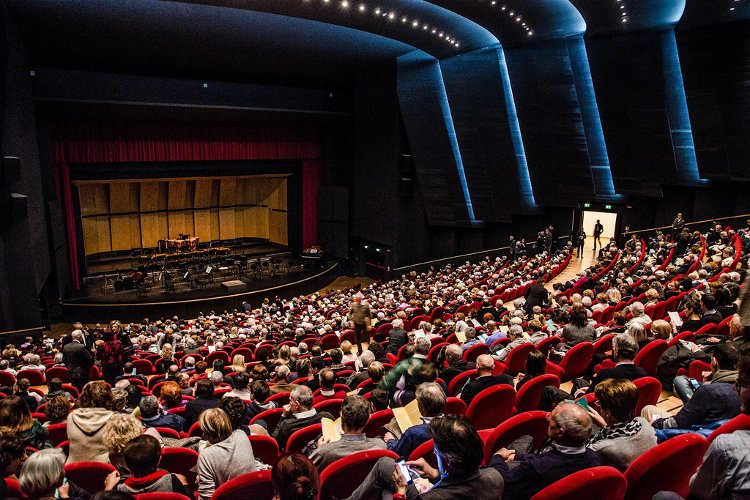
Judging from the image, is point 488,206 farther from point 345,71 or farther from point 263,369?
point 263,369

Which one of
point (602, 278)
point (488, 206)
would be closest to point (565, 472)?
point (602, 278)

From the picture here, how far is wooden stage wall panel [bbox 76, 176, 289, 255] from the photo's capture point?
2333 centimetres

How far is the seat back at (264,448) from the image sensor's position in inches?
136

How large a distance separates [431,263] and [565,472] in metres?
18.6

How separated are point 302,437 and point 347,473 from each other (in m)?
0.81

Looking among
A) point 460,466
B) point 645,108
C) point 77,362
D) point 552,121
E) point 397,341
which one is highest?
point 645,108

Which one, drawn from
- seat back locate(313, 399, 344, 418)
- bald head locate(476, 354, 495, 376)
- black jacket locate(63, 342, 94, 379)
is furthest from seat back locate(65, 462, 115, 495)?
black jacket locate(63, 342, 94, 379)

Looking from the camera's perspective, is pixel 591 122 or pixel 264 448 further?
pixel 591 122

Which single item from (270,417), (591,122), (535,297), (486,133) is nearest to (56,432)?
(270,417)

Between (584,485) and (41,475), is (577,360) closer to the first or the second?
→ (584,485)

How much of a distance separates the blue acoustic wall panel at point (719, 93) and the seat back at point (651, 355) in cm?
1255

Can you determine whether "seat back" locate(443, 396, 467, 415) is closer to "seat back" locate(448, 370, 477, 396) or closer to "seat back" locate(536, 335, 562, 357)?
"seat back" locate(448, 370, 477, 396)

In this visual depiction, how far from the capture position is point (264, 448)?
3.52m

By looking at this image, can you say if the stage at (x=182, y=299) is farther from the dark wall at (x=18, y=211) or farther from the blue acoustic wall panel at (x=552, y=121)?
the blue acoustic wall panel at (x=552, y=121)
